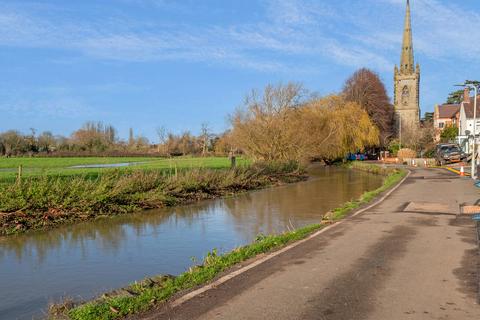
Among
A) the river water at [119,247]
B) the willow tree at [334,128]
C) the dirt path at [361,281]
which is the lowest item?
the river water at [119,247]

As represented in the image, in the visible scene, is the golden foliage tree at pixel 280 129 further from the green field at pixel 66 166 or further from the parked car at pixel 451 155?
the parked car at pixel 451 155

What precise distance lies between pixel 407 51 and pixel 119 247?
10858 centimetres

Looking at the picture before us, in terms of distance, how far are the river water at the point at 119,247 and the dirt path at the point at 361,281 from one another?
282 centimetres

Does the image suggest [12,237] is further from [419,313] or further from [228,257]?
[419,313]

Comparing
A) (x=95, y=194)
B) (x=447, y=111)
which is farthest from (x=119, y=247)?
(x=447, y=111)

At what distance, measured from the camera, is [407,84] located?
345 feet

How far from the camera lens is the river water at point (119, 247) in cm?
841

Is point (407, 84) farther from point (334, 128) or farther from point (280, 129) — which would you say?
point (280, 129)

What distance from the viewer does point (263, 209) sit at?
19.8 m

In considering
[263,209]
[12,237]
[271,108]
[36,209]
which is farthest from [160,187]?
[271,108]

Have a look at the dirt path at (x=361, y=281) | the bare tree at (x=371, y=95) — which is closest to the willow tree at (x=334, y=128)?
the bare tree at (x=371, y=95)

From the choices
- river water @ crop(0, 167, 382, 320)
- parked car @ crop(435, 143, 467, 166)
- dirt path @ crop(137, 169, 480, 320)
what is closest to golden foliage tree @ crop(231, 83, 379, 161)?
parked car @ crop(435, 143, 467, 166)

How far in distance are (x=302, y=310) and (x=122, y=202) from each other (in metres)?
15.0

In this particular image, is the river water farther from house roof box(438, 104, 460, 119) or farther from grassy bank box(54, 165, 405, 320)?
house roof box(438, 104, 460, 119)
